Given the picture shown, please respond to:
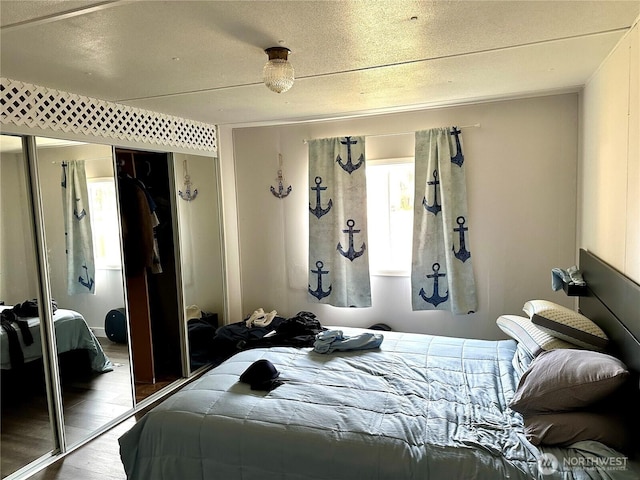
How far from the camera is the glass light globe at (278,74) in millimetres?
2141

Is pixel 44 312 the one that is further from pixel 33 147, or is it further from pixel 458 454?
pixel 458 454

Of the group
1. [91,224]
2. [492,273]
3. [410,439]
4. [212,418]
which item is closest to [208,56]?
[91,224]

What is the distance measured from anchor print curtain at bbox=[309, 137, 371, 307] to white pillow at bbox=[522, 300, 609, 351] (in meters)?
2.01

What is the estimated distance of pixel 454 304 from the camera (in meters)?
4.03

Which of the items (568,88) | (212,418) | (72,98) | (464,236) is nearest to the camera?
(212,418)

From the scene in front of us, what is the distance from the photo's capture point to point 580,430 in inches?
71.9

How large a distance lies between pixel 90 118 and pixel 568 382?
3.29m

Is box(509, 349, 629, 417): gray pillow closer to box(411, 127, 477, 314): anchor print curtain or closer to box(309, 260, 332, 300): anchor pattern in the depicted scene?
box(411, 127, 477, 314): anchor print curtain

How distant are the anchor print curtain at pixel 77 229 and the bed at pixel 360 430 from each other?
3.93ft

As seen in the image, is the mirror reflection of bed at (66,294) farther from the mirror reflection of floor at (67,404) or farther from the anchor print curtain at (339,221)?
the anchor print curtain at (339,221)

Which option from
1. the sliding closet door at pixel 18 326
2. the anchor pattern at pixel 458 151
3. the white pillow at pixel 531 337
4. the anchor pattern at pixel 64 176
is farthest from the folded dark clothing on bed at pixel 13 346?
the anchor pattern at pixel 458 151

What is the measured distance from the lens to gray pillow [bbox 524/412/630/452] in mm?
1793

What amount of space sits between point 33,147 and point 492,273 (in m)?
3.64

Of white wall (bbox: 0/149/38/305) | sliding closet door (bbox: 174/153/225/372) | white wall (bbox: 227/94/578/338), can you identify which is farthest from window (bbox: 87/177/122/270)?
white wall (bbox: 227/94/578/338)
